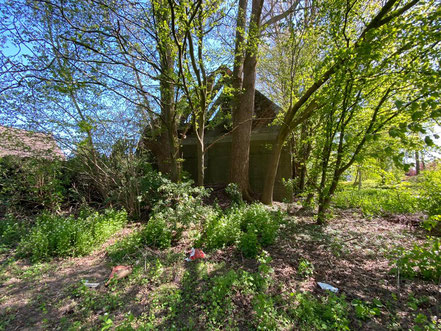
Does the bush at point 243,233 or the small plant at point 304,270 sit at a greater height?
the bush at point 243,233

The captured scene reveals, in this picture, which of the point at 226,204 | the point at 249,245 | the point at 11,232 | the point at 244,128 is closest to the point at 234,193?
the point at 226,204

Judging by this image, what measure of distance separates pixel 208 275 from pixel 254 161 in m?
5.20

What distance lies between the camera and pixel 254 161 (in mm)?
7246

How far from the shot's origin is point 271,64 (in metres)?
8.26

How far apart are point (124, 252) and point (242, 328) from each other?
2.38 meters

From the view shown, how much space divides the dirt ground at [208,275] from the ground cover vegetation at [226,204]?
0.02 metres

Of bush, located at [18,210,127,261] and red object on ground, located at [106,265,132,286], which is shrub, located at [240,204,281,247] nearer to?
red object on ground, located at [106,265,132,286]

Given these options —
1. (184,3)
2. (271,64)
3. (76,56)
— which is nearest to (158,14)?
(184,3)

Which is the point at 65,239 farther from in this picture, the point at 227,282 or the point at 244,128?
the point at 244,128

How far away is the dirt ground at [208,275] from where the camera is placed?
6.37ft

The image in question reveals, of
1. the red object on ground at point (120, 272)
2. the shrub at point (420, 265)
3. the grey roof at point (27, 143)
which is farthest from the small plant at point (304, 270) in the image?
the grey roof at point (27, 143)

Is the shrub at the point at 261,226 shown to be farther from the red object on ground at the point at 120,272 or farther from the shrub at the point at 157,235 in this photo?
the red object on ground at the point at 120,272

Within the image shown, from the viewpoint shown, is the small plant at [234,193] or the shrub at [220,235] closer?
the shrub at [220,235]

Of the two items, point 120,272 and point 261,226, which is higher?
point 261,226
